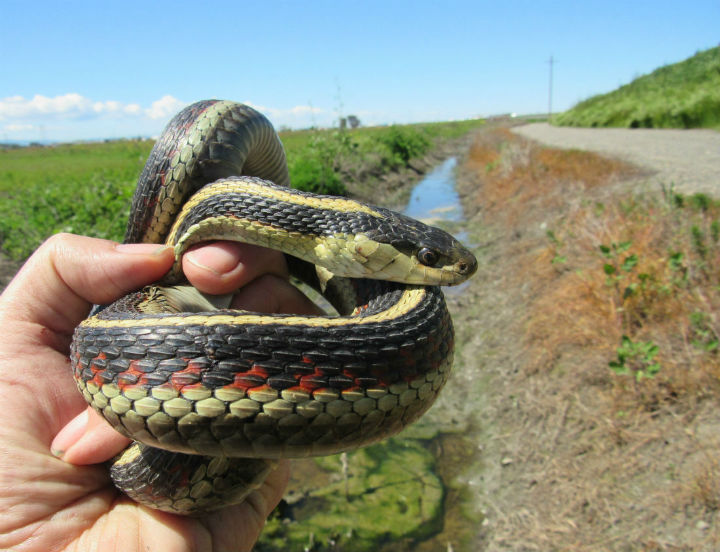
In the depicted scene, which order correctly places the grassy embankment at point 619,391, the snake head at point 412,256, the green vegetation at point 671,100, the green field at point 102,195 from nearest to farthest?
the snake head at point 412,256
the grassy embankment at point 619,391
the green field at point 102,195
the green vegetation at point 671,100

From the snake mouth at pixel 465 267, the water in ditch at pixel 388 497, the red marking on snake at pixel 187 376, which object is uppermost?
the snake mouth at pixel 465 267

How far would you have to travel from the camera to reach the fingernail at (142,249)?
179cm

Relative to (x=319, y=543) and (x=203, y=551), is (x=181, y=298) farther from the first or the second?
(x=319, y=543)

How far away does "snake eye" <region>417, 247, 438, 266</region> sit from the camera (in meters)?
1.58

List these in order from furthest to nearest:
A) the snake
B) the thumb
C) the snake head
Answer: the thumb < the snake head < the snake

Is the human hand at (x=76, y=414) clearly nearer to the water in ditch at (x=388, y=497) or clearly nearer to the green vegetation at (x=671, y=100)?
the water in ditch at (x=388, y=497)

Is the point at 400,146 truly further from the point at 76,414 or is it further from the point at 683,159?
the point at 76,414

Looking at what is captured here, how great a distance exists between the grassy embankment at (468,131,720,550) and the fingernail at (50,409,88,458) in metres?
2.91

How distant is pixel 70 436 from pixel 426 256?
1.24 meters

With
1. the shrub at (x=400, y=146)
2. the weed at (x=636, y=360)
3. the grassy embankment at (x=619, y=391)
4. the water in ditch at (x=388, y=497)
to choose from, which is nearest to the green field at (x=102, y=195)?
the shrub at (x=400, y=146)

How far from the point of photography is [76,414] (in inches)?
68.0

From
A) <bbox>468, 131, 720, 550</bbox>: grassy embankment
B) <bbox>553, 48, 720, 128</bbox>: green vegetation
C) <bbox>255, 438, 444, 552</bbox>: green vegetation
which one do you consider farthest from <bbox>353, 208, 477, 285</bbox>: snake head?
<bbox>553, 48, 720, 128</bbox>: green vegetation

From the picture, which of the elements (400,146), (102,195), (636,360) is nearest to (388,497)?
(636,360)

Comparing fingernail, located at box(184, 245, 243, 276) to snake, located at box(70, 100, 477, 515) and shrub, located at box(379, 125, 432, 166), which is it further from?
shrub, located at box(379, 125, 432, 166)
